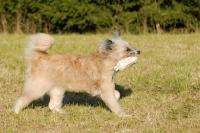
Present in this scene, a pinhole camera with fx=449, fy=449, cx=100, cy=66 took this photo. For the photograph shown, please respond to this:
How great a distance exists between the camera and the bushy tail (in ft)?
17.8

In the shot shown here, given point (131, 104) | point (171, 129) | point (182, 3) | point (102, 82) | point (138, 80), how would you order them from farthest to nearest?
point (182, 3), point (138, 80), point (131, 104), point (102, 82), point (171, 129)

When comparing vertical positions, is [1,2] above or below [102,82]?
below

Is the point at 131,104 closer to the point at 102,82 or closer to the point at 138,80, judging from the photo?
the point at 102,82

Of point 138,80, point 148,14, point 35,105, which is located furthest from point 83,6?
point 35,105

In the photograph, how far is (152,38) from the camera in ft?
41.1

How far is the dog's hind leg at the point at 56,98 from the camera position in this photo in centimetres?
561

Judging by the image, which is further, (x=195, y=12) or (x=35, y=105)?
(x=195, y=12)

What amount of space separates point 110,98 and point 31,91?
37.6 inches

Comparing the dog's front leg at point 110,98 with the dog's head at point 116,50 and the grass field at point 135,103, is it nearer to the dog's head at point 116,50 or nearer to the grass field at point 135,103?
the grass field at point 135,103

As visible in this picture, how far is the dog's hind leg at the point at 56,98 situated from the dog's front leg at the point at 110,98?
55 centimetres

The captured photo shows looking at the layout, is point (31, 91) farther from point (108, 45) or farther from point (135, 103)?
point (135, 103)

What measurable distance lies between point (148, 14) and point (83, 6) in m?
2.39

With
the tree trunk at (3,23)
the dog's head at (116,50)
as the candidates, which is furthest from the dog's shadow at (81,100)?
the tree trunk at (3,23)

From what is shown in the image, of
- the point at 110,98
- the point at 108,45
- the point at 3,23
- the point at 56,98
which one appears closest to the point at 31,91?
the point at 56,98
